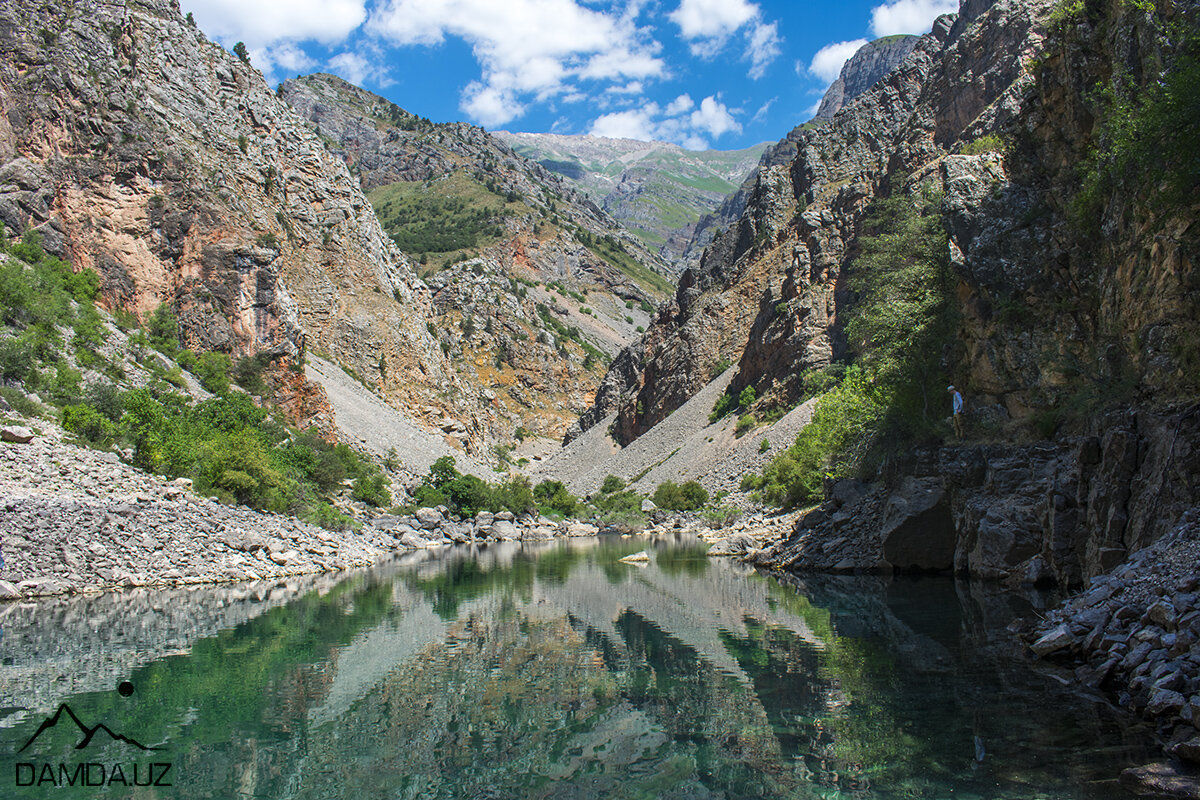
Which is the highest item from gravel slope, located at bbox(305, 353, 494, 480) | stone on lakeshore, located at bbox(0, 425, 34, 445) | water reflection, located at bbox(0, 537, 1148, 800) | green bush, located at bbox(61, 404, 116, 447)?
gravel slope, located at bbox(305, 353, 494, 480)

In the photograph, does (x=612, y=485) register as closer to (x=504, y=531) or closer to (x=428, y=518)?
(x=504, y=531)

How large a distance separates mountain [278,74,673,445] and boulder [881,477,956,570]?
68135 mm

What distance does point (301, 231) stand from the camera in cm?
6856

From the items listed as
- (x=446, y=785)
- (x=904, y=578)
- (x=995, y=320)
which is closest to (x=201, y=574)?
(x=446, y=785)

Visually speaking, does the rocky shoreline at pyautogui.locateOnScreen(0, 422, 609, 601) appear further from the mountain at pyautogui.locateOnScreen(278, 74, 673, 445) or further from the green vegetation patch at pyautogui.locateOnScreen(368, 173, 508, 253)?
the green vegetation patch at pyautogui.locateOnScreen(368, 173, 508, 253)

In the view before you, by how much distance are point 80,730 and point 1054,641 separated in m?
12.6

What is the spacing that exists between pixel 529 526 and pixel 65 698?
43.6m

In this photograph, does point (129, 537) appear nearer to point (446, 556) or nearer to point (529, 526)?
point (446, 556)

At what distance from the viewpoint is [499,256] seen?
409 feet

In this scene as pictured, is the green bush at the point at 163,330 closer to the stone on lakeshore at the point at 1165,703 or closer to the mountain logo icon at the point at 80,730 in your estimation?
the mountain logo icon at the point at 80,730

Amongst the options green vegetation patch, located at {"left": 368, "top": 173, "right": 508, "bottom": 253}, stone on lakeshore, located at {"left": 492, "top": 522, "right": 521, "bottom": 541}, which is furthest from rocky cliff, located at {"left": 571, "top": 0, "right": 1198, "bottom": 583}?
green vegetation patch, located at {"left": 368, "top": 173, "right": 508, "bottom": 253}

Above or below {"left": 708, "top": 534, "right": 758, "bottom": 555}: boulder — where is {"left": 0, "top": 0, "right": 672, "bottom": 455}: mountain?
above

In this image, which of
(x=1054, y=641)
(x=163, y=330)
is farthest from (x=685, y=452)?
(x=1054, y=641)

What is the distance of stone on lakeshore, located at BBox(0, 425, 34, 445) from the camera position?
73.3 feet
